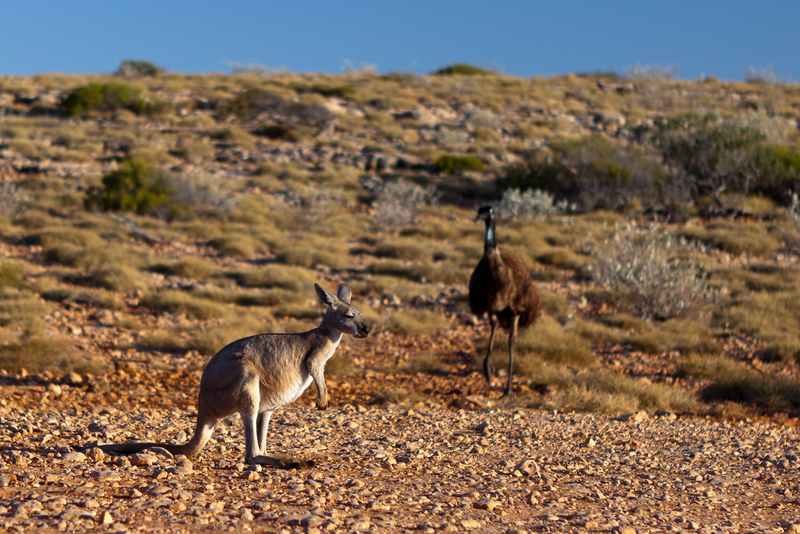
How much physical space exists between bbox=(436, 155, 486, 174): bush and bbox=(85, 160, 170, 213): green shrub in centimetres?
1200

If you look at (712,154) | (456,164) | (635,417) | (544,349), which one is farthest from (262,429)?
(456,164)

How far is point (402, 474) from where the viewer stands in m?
5.33

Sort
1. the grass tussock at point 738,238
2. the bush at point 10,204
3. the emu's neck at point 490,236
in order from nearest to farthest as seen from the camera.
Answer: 1. the emu's neck at point 490,236
2. the grass tussock at point 738,238
3. the bush at point 10,204

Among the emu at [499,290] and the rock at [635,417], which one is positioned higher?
the emu at [499,290]

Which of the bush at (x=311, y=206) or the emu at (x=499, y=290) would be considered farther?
the bush at (x=311, y=206)

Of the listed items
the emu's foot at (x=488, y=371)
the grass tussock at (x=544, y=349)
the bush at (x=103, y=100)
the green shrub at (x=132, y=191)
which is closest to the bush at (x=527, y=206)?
the green shrub at (x=132, y=191)

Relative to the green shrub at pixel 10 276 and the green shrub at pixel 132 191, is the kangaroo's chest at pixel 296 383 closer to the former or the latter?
the green shrub at pixel 10 276

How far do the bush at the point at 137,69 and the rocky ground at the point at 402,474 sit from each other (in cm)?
5574

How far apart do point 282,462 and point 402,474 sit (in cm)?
90

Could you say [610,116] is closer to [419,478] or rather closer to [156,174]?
[156,174]

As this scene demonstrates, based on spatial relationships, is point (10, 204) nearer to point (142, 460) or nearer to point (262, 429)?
point (142, 460)

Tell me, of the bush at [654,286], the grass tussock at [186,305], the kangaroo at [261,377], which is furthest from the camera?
the bush at [654,286]

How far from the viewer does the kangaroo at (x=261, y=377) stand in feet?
16.3

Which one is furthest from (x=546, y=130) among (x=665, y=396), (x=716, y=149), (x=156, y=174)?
(x=665, y=396)
